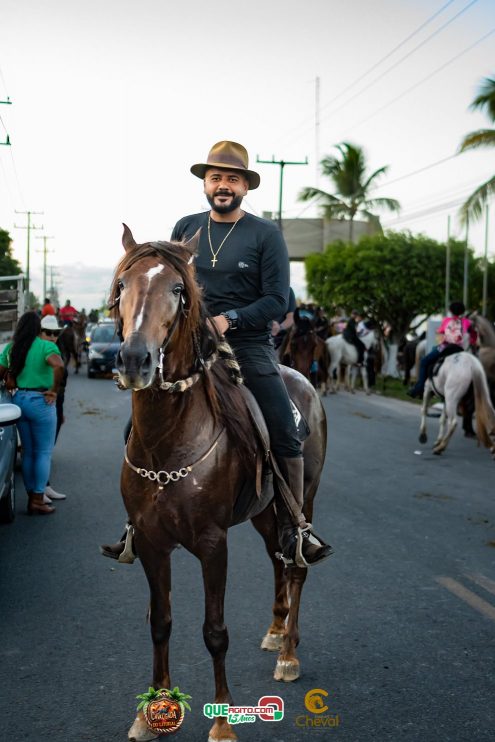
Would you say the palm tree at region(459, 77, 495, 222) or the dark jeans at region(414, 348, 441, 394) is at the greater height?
the palm tree at region(459, 77, 495, 222)

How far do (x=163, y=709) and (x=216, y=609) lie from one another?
53 centimetres

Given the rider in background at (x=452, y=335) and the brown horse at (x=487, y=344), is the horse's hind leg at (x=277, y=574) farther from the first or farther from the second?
the brown horse at (x=487, y=344)

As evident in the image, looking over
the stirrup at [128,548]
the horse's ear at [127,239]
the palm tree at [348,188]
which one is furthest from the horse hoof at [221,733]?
the palm tree at [348,188]

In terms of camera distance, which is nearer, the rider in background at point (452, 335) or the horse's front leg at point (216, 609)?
the horse's front leg at point (216, 609)

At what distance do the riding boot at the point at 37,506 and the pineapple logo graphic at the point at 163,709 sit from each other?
4.85 m

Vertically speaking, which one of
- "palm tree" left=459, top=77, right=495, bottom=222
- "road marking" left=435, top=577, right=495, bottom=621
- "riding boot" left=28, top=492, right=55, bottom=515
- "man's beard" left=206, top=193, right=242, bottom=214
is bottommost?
"road marking" left=435, top=577, right=495, bottom=621

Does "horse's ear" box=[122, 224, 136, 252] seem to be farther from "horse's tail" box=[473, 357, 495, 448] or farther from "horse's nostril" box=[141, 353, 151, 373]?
"horse's tail" box=[473, 357, 495, 448]

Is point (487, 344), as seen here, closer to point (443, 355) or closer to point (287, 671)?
point (443, 355)

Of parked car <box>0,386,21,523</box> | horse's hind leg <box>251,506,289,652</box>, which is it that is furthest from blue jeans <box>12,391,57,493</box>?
horse's hind leg <box>251,506,289,652</box>

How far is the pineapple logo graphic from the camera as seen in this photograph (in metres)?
3.83

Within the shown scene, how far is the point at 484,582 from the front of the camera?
20.8ft

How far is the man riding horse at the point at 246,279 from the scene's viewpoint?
4.34m

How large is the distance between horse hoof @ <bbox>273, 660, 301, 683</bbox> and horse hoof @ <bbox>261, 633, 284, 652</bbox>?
0.38 meters

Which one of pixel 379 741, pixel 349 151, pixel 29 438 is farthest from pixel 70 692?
pixel 349 151
